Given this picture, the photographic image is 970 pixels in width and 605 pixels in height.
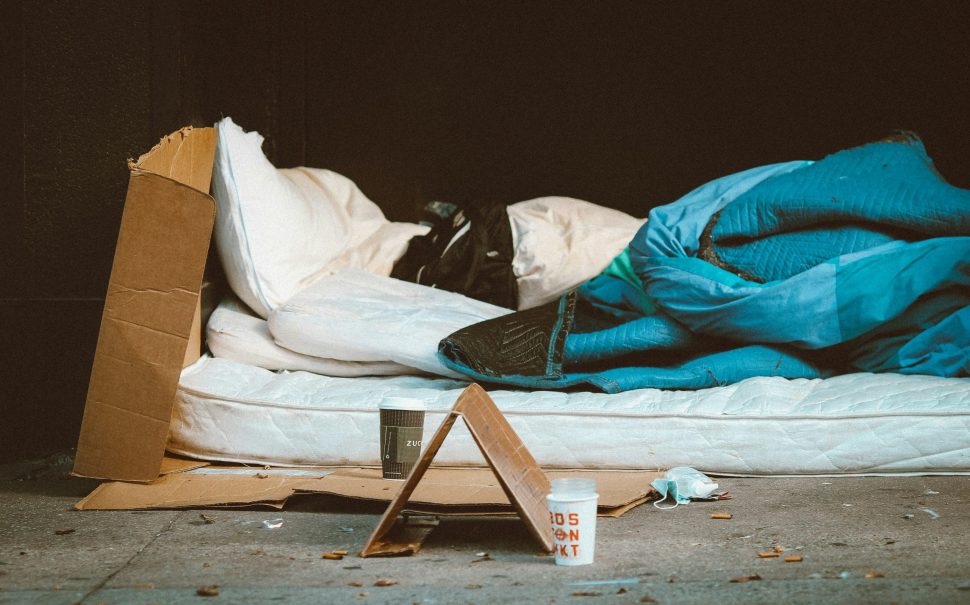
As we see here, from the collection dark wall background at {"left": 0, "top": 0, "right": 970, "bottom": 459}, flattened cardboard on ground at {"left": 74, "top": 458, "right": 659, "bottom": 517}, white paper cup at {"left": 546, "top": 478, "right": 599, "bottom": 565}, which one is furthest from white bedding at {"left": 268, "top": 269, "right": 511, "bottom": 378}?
dark wall background at {"left": 0, "top": 0, "right": 970, "bottom": 459}

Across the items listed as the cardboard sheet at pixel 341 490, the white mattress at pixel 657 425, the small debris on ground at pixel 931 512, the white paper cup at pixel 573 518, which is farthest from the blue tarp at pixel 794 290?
the white paper cup at pixel 573 518

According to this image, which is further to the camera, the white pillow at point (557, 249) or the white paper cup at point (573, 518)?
the white pillow at point (557, 249)

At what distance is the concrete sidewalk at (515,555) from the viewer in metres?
1.36

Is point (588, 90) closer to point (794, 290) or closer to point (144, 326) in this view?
point (794, 290)

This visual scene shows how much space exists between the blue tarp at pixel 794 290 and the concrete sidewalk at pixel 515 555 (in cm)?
45

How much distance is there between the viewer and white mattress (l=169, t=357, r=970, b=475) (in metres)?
2.10

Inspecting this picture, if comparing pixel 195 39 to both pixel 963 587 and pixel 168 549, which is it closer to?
pixel 168 549

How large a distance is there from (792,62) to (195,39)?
230cm

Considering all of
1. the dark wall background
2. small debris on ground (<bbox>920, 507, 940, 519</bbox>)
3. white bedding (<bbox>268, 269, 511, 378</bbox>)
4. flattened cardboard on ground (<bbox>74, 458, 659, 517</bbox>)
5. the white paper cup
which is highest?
the dark wall background

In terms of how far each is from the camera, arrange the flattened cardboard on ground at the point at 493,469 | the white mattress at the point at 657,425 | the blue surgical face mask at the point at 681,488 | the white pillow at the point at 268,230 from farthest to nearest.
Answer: the white pillow at the point at 268,230, the white mattress at the point at 657,425, the blue surgical face mask at the point at 681,488, the flattened cardboard on ground at the point at 493,469

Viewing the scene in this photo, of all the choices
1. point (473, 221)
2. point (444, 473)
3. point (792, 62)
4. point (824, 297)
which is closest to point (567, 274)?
point (473, 221)

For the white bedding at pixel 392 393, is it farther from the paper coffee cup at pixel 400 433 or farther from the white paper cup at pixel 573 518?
the white paper cup at pixel 573 518

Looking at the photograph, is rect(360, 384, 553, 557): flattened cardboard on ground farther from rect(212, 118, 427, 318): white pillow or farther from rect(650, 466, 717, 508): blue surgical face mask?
rect(212, 118, 427, 318): white pillow

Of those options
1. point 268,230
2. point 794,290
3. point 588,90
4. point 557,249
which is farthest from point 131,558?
point 588,90
